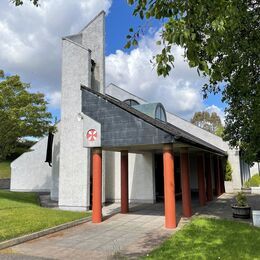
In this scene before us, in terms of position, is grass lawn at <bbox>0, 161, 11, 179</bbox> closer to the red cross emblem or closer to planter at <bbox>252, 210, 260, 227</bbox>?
the red cross emblem

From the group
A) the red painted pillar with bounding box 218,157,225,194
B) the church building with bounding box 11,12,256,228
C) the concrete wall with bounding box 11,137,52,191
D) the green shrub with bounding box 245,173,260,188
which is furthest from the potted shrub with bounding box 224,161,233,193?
the concrete wall with bounding box 11,137,52,191

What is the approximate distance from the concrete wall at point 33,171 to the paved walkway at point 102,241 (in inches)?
611

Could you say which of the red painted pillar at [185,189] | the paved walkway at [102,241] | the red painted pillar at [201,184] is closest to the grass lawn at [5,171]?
the red painted pillar at [201,184]

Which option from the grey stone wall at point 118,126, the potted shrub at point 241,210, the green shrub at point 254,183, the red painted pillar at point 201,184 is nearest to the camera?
the grey stone wall at point 118,126

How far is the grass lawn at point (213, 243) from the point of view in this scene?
7.09 metres

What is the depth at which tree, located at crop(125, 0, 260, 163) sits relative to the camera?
4125 mm

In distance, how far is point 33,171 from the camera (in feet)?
90.4

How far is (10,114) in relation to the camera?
51.0ft

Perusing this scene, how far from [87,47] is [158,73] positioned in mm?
14247

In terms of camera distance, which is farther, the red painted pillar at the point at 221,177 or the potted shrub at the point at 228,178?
the potted shrub at the point at 228,178

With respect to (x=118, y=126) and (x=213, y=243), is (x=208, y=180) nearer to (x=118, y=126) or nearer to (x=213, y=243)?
(x=118, y=126)

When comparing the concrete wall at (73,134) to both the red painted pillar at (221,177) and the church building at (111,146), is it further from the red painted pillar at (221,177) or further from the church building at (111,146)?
the red painted pillar at (221,177)

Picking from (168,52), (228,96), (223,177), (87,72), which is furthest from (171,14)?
(223,177)

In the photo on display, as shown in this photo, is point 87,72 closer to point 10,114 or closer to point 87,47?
point 87,47
